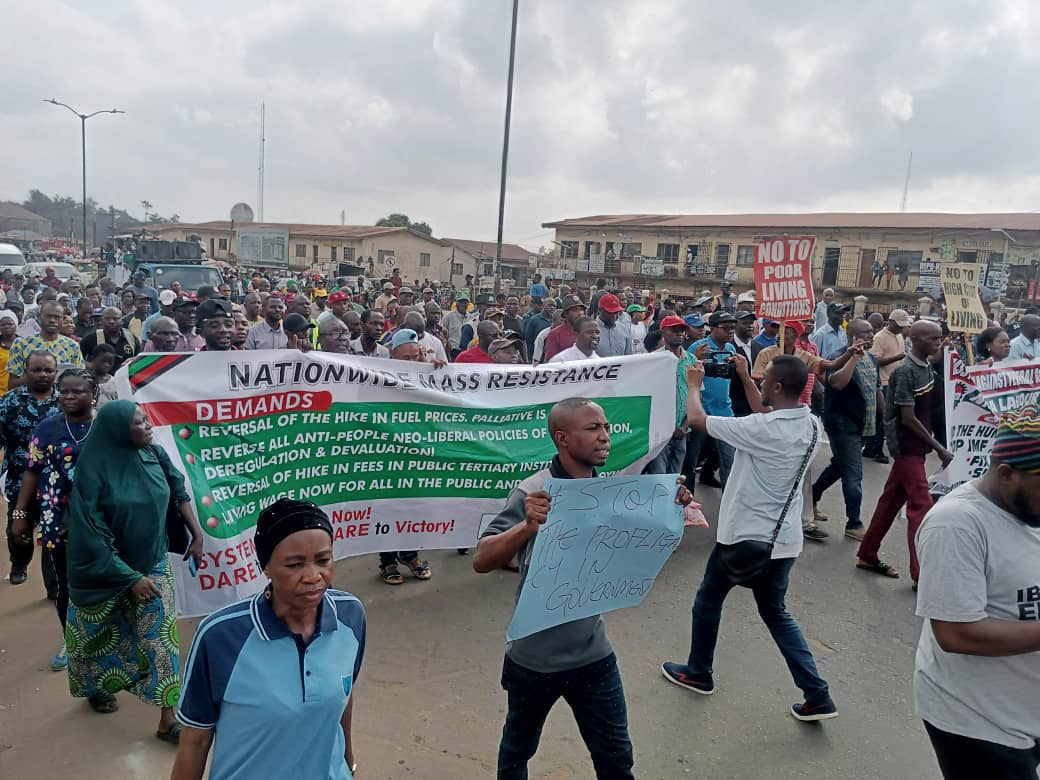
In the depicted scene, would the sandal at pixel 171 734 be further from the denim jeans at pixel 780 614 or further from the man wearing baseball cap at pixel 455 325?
the man wearing baseball cap at pixel 455 325

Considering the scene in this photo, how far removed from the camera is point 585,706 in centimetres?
259

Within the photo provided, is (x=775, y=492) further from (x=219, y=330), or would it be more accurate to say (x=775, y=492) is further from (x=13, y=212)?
(x=13, y=212)

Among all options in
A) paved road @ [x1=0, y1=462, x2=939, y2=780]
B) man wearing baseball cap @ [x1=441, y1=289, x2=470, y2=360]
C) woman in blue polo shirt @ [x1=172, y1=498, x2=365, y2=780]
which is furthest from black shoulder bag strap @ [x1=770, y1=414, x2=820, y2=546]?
man wearing baseball cap @ [x1=441, y1=289, x2=470, y2=360]

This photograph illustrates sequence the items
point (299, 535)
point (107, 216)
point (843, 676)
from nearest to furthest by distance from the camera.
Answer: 1. point (299, 535)
2. point (843, 676)
3. point (107, 216)

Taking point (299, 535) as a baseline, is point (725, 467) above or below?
below

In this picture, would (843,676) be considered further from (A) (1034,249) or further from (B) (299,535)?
(A) (1034,249)

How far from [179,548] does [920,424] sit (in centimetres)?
495

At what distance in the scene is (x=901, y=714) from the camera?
12.6 feet

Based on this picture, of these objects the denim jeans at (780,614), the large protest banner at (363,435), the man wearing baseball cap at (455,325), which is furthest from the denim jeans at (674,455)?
the man wearing baseball cap at (455,325)

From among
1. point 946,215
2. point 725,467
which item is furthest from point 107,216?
point 725,467

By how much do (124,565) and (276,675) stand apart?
1.60 metres

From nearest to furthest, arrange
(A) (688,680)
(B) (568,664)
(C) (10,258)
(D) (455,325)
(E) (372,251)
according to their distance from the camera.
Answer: (B) (568,664) < (A) (688,680) < (D) (455,325) < (C) (10,258) < (E) (372,251)

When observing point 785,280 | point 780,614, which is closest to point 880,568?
point 785,280

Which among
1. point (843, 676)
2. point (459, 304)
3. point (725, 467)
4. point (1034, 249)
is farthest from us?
point (1034, 249)
